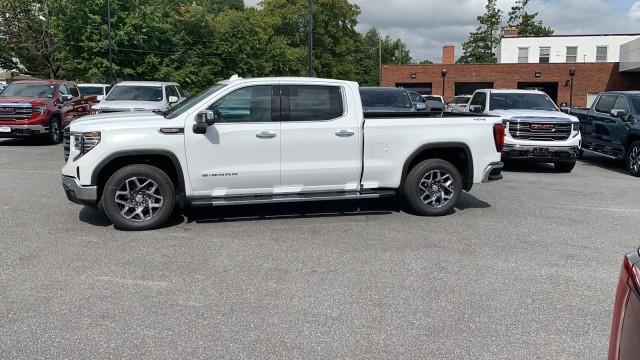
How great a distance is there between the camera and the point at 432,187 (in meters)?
7.79

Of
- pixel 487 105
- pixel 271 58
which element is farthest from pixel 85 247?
pixel 271 58

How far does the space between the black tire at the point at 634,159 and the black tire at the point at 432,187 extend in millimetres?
6550

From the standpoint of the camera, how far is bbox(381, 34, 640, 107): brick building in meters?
41.4

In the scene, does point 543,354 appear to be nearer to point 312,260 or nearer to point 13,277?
point 312,260

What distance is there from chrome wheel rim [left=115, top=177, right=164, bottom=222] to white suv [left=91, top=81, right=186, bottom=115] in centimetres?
840

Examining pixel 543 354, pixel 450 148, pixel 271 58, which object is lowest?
pixel 543 354

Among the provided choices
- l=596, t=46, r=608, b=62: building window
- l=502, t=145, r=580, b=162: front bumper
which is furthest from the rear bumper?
l=596, t=46, r=608, b=62: building window

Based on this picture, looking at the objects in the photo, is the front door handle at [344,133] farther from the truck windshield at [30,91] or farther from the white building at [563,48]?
the white building at [563,48]

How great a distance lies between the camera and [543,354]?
3.77 metres

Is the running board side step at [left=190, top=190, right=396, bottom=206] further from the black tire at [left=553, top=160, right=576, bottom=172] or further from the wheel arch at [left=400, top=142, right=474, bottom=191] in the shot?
the black tire at [left=553, top=160, right=576, bottom=172]

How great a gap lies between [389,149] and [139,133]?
3126 mm

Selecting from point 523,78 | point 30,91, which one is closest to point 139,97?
point 30,91

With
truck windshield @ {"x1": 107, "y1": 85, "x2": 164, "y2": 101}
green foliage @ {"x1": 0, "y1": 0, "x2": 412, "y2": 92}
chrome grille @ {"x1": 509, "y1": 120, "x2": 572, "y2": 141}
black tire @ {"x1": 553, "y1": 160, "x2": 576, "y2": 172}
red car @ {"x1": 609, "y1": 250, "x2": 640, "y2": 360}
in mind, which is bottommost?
black tire @ {"x1": 553, "y1": 160, "x2": 576, "y2": 172}

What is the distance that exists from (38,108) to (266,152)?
1186 cm
